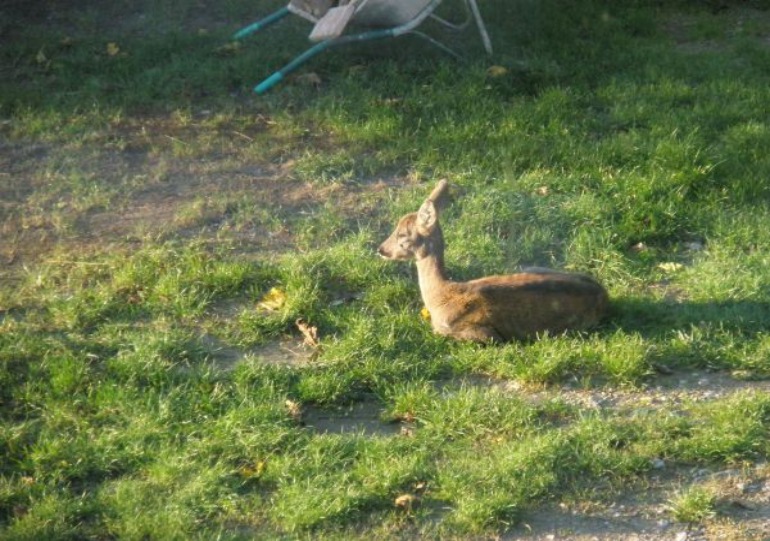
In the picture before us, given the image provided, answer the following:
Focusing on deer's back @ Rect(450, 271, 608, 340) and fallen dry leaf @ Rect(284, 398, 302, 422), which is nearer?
fallen dry leaf @ Rect(284, 398, 302, 422)

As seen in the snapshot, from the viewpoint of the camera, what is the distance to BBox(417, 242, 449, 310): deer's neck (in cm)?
671

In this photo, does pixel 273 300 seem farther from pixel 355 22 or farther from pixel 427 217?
pixel 355 22

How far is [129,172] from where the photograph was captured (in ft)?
28.0

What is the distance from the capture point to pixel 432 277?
6.81m

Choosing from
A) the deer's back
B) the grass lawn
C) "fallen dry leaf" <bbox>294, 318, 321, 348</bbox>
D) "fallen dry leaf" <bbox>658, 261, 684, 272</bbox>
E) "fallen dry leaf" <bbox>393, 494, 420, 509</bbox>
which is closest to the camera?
"fallen dry leaf" <bbox>393, 494, 420, 509</bbox>

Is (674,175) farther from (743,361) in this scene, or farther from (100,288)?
(100,288)

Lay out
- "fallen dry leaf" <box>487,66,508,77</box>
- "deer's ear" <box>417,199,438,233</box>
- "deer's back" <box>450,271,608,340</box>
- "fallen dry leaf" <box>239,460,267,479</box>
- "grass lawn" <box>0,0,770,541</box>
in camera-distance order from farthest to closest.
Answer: "fallen dry leaf" <box>487,66,508,77</box> < "deer's ear" <box>417,199,438,233</box> < "deer's back" <box>450,271,608,340</box> < "fallen dry leaf" <box>239,460,267,479</box> < "grass lawn" <box>0,0,770,541</box>

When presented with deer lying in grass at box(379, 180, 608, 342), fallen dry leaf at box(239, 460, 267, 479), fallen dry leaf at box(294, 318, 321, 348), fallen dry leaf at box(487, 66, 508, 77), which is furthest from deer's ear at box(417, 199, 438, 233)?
fallen dry leaf at box(487, 66, 508, 77)

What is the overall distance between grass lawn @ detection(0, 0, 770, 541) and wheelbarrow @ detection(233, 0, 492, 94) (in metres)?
0.22

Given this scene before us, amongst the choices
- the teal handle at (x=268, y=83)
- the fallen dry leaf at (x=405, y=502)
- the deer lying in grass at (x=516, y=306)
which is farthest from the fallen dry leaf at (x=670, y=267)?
the teal handle at (x=268, y=83)

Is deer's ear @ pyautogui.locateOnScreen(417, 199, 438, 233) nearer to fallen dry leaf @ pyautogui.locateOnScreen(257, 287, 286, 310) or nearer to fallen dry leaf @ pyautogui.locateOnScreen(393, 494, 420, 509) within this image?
fallen dry leaf @ pyautogui.locateOnScreen(257, 287, 286, 310)

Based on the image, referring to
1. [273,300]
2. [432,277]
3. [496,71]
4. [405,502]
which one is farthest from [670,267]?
[496,71]

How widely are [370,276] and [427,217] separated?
572mm

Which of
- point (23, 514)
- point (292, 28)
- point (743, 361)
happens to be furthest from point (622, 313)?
point (292, 28)
